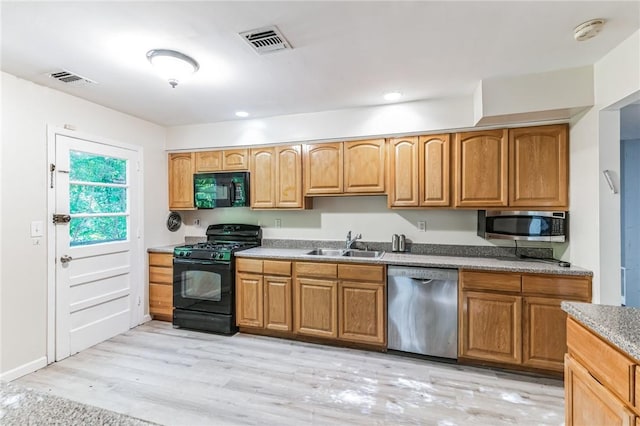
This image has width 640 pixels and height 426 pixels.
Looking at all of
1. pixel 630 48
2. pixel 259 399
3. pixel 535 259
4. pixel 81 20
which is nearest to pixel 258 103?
pixel 81 20

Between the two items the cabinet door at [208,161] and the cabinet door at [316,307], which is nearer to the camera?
the cabinet door at [316,307]

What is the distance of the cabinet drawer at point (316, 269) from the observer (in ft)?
10.1

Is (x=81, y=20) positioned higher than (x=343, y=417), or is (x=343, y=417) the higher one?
(x=81, y=20)

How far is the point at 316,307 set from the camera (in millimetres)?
3145

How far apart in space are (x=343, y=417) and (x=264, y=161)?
2.70 meters

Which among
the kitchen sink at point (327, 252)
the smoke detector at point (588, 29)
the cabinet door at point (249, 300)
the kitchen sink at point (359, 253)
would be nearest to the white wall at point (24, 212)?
the cabinet door at point (249, 300)

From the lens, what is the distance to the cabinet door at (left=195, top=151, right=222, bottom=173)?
3877 millimetres

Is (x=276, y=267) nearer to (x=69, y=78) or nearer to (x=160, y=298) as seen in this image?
(x=160, y=298)

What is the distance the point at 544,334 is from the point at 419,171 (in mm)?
1740

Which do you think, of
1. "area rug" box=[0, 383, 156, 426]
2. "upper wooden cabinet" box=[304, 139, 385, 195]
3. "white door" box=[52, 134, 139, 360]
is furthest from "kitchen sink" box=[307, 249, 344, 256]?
"area rug" box=[0, 383, 156, 426]

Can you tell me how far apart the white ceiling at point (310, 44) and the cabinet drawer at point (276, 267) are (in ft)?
5.56

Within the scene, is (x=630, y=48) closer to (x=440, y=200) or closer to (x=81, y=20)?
(x=440, y=200)

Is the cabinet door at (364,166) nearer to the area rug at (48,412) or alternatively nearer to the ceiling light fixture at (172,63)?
the ceiling light fixture at (172,63)

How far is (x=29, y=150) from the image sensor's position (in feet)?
8.59
